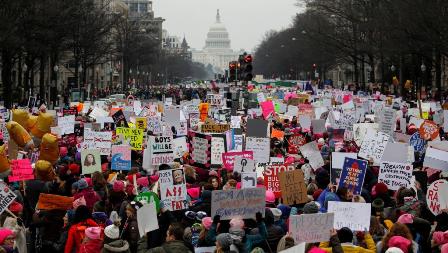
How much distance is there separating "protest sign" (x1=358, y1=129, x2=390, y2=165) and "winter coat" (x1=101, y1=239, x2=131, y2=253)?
793 centimetres

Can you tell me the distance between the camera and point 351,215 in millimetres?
11336

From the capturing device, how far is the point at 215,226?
36.6 feet

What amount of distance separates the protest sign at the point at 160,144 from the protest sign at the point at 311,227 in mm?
6927

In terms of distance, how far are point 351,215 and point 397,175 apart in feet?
11.5

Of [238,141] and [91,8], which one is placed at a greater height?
[91,8]

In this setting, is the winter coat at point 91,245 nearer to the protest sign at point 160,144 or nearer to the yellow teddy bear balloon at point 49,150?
the protest sign at point 160,144

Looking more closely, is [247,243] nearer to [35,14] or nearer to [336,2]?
[35,14]

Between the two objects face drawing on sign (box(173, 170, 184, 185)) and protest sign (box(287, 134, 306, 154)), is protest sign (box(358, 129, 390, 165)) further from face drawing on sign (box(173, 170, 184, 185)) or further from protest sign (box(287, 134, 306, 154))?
face drawing on sign (box(173, 170, 184, 185))

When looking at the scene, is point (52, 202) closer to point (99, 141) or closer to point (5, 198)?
point (5, 198)

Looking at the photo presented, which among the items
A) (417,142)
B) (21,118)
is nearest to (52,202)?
(417,142)

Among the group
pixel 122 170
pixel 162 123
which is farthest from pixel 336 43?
pixel 122 170

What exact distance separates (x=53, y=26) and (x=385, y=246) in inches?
1678

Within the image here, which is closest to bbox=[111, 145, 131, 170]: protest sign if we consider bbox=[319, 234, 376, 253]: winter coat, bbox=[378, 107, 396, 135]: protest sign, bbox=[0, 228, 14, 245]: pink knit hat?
bbox=[0, 228, 14, 245]: pink knit hat

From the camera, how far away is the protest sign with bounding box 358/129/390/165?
58.9ft
